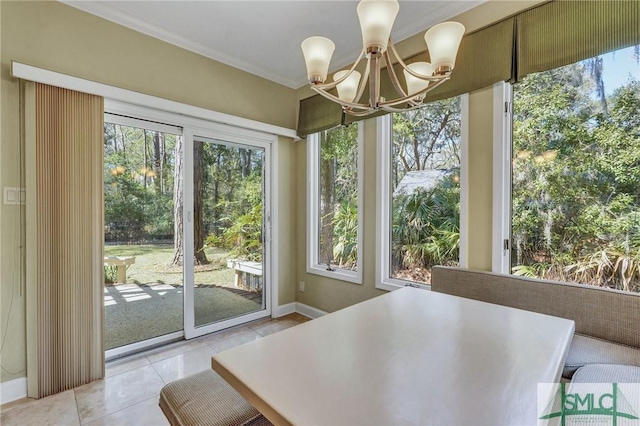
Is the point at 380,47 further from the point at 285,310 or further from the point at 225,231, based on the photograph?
the point at 285,310

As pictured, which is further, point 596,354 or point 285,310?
point 285,310

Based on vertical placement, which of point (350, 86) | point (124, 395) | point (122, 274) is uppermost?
point (350, 86)

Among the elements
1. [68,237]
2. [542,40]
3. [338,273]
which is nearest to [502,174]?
[542,40]

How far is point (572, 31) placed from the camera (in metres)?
1.67

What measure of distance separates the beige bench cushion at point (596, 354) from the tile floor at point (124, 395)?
6.92ft

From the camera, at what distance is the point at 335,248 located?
10.5ft

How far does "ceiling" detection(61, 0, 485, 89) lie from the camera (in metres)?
2.08

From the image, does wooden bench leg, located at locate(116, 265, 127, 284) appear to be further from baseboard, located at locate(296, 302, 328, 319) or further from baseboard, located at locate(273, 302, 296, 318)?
baseboard, located at locate(296, 302, 328, 319)

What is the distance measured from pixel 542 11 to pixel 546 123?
2.14 feet

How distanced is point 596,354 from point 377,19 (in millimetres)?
1785

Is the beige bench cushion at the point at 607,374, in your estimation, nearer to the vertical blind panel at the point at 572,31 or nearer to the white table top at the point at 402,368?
the white table top at the point at 402,368

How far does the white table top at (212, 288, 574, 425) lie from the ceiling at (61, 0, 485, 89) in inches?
81.8

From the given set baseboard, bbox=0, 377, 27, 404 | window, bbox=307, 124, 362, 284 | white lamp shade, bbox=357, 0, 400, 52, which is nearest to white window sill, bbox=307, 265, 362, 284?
window, bbox=307, 124, 362, 284

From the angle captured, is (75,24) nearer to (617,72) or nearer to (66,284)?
(66,284)
